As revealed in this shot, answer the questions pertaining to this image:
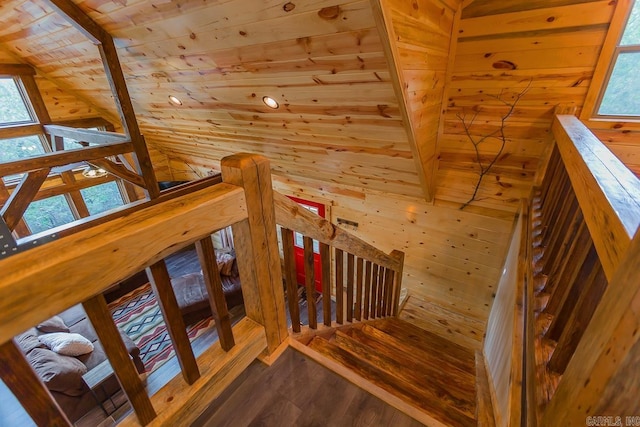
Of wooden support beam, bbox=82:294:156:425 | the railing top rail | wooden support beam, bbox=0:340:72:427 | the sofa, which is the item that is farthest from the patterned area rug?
the railing top rail

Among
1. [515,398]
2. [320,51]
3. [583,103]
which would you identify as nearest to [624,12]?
[583,103]

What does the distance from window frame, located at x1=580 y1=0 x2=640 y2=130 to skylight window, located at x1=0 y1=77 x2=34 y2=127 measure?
656 centimetres

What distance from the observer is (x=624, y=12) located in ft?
5.32

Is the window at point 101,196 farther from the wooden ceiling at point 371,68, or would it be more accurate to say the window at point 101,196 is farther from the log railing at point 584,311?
the log railing at point 584,311

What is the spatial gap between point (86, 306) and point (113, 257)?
0.13 metres

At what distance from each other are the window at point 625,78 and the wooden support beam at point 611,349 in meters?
2.20

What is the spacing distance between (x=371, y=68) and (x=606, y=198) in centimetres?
131

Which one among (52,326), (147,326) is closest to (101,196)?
(147,326)

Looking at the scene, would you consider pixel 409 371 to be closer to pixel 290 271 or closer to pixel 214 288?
pixel 290 271

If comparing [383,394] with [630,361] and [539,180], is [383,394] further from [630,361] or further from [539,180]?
[539,180]

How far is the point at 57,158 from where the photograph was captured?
254cm

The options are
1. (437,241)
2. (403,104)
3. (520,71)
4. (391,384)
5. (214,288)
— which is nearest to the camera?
(214,288)

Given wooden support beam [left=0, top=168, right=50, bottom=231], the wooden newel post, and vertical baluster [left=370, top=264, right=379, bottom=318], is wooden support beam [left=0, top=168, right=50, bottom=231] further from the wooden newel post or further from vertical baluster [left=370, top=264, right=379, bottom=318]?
vertical baluster [left=370, top=264, right=379, bottom=318]

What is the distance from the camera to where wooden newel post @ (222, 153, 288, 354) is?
0.89 metres
